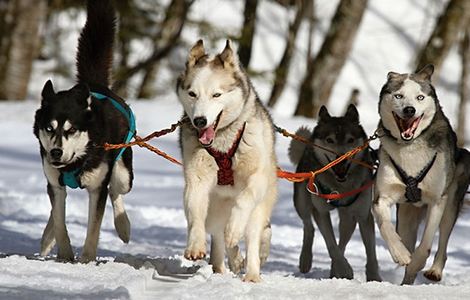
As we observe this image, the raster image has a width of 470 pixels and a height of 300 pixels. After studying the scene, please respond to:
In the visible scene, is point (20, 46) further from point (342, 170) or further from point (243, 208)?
point (243, 208)

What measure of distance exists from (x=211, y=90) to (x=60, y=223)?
1.42 meters

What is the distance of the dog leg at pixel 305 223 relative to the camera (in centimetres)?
693

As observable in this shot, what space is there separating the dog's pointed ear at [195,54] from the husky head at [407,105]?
1.24 meters

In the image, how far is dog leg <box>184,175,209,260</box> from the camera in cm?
491

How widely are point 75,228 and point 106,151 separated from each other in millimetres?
2539

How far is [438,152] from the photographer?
19.1 feet

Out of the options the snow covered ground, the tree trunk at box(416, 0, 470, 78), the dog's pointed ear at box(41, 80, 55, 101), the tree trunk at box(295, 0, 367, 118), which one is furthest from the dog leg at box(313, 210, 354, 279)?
the tree trunk at box(416, 0, 470, 78)

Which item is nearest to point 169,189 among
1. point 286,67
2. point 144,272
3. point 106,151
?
point 106,151

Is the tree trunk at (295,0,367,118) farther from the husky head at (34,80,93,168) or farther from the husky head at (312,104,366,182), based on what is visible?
the husky head at (34,80,93,168)

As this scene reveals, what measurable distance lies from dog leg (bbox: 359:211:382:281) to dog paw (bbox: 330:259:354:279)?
0.48 ft

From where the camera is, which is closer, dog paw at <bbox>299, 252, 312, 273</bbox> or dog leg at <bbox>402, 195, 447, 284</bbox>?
dog leg at <bbox>402, 195, 447, 284</bbox>

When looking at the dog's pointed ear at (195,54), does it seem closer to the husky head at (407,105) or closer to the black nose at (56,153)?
the black nose at (56,153)

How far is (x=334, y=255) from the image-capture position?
650cm

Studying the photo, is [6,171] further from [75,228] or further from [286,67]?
[286,67]
